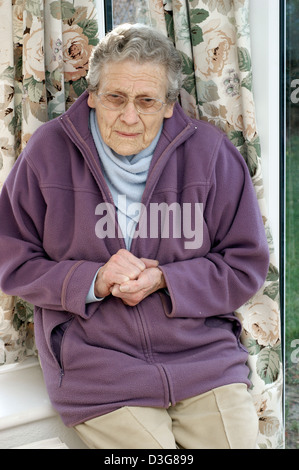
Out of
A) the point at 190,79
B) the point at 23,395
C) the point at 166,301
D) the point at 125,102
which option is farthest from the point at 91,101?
the point at 23,395

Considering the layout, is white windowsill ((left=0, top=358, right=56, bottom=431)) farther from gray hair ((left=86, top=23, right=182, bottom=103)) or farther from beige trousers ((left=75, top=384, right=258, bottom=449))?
gray hair ((left=86, top=23, right=182, bottom=103))

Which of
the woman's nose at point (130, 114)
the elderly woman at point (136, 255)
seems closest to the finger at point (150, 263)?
the elderly woman at point (136, 255)

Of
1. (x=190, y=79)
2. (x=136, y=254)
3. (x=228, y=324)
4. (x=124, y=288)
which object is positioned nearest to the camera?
(x=124, y=288)

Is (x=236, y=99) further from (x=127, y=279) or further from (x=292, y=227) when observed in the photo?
(x=127, y=279)

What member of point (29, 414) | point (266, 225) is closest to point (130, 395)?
point (29, 414)

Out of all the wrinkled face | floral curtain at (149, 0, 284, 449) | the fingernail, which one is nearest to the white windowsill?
the fingernail

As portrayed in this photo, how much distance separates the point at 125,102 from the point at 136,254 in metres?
0.42

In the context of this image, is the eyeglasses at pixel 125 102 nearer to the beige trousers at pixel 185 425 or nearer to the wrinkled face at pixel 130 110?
the wrinkled face at pixel 130 110

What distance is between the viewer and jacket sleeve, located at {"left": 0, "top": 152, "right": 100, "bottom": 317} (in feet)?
6.04

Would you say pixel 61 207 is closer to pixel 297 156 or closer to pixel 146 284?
pixel 146 284

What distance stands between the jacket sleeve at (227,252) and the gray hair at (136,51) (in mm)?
275

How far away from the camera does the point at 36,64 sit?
2088mm

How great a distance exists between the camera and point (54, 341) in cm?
192

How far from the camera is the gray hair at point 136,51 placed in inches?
71.8
